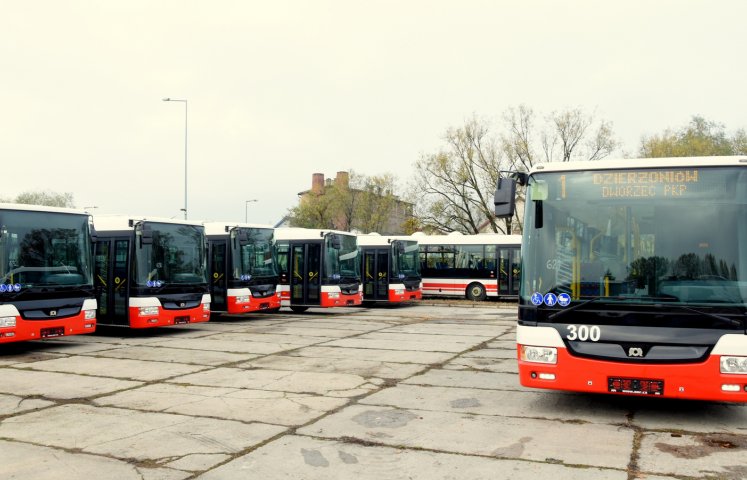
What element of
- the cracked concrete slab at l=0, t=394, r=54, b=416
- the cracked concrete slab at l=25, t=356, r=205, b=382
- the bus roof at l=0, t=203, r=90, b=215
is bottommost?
the cracked concrete slab at l=25, t=356, r=205, b=382

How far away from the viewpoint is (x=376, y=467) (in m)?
5.75

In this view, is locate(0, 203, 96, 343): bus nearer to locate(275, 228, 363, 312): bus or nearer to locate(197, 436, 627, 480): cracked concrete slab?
locate(197, 436, 627, 480): cracked concrete slab

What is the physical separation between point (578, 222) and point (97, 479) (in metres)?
5.40

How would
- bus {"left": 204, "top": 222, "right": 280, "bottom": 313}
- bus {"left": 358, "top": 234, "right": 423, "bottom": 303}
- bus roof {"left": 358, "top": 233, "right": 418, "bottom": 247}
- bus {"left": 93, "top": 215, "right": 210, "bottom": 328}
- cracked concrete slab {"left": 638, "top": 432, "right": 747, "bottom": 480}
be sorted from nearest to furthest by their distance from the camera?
cracked concrete slab {"left": 638, "top": 432, "right": 747, "bottom": 480} → bus {"left": 93, "top": 215, "right": 210, "bottom": 328} → bus {"left": 204, "top": 222, "right": 280, "bottom": 313} → bus {"left": 358, "top": 234, "right": 423, "bottom": 303} → bus roof {"left": 358, "top": 233, "right": 418, "bottom": 247}

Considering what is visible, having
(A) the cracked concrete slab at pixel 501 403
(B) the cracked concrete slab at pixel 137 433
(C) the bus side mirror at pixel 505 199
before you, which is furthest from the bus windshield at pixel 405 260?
(B) the cracked concrete slab at pixel 137 433

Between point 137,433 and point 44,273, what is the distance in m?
7.32

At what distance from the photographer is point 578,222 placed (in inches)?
298

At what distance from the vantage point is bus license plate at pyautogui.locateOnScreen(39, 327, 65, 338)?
12.8 metres

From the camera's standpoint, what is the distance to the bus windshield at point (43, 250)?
12422mm

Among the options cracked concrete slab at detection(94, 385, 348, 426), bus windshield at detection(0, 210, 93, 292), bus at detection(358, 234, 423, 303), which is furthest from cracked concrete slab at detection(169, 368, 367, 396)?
bus at detection(358, 234, 423, 303)

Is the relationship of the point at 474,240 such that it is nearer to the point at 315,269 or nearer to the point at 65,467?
the point at 315,269

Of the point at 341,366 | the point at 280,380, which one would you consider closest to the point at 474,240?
the point at 341,366

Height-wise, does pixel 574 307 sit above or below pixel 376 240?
below

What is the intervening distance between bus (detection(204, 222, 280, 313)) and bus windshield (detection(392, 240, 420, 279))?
8.59 m
